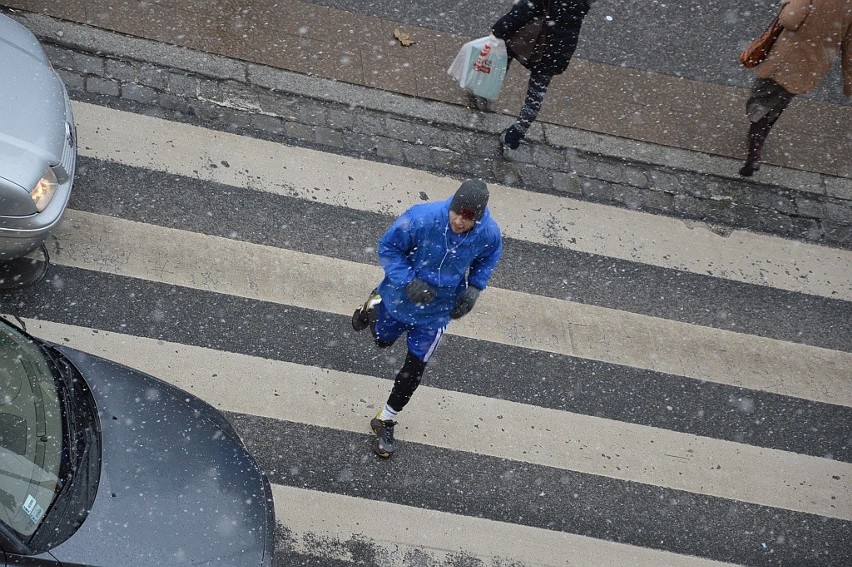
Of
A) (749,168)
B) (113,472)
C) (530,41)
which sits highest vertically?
(530,41)

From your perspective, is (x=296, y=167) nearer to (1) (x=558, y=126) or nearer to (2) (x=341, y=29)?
(2) (x=341, y=29)

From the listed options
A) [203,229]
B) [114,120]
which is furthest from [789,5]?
[114,120]

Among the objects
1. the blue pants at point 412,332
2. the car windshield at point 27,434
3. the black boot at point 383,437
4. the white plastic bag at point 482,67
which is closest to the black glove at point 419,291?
the blue pants at point 412,332

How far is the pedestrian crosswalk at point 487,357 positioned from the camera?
219 inches

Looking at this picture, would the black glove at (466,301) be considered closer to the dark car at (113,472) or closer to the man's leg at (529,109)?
the dark car at (113,472)

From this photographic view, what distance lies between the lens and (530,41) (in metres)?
6.95

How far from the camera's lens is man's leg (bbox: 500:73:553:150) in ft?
23.4

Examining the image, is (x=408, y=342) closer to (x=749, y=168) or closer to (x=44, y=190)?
(x=44, y=190)

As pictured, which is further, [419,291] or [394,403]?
[394,403]

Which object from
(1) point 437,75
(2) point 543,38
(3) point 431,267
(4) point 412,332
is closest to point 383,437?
(4) point 412,332

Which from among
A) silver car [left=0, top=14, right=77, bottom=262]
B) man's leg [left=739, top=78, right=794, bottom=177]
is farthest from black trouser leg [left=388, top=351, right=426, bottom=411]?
man's leg [left=739, top=78, right=794, bottom=177]

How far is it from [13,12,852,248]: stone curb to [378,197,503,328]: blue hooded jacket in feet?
7.65

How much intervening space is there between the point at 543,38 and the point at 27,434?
4.52m

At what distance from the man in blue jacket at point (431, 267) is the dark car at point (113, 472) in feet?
3.59
